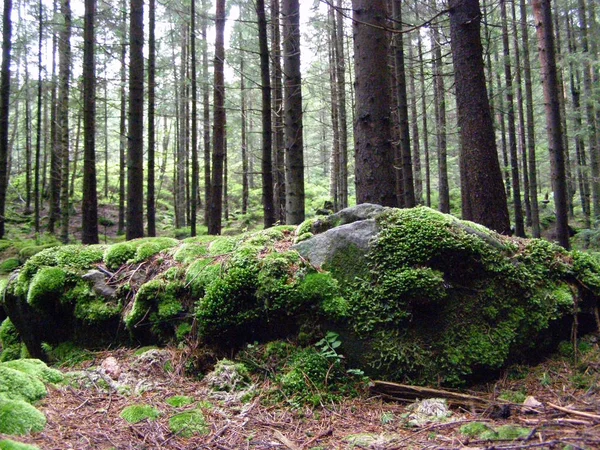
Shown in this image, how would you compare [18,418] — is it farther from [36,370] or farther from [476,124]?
[476,124]

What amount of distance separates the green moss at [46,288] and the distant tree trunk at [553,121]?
10.1 metres

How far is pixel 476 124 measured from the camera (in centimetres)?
541

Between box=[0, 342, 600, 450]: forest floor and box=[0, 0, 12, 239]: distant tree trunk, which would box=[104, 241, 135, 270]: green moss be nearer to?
box=[0, 342, 600, 450]: forest floor

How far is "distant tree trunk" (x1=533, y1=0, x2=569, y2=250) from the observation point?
31.1 feet

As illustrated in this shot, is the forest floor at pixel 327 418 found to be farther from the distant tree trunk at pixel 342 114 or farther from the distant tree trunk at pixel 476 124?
the distant tree trunk at pixel 342 114

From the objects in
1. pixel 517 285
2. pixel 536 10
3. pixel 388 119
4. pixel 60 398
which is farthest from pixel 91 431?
pixel 536 10

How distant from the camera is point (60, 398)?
9.64ft

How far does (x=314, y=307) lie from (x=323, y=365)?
464 mm

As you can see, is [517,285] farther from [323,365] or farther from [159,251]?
[159,251]

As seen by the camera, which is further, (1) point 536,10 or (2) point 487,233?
(1) point 536,10

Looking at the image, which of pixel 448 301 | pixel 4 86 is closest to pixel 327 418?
pixel 448 301

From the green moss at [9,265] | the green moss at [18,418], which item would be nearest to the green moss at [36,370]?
the green moss at [18,418]

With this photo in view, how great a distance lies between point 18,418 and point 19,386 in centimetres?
56

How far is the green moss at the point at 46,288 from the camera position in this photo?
4.62 metres
